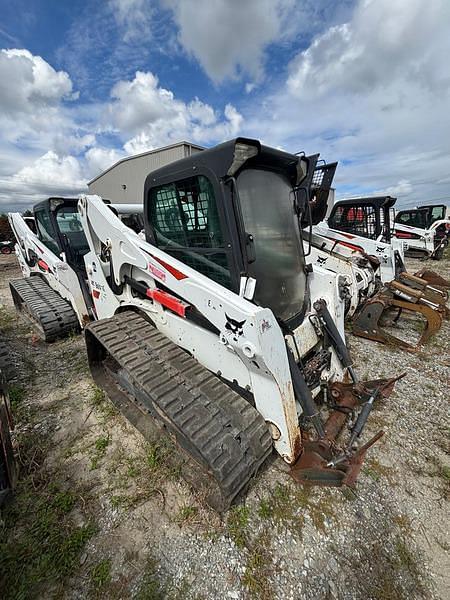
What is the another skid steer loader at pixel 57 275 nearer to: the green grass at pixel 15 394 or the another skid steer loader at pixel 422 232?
the green grass at pixel 15 394

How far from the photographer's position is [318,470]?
1.93 metres

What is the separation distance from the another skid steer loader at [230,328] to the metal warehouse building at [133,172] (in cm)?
1629

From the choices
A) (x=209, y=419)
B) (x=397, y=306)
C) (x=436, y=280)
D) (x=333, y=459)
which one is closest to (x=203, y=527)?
(x=209, y=419)

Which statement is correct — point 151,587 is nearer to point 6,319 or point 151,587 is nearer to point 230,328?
point 230,328

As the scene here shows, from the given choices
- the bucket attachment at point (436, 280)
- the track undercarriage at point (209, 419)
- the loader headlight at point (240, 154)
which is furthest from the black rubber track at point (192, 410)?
the bucket attachment at point (436, 280)

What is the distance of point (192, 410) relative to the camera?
193cm

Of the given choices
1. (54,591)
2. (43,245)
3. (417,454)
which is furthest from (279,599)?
(43,245)

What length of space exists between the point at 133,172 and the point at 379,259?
19979 mm

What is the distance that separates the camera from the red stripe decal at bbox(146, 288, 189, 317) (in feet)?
7.55

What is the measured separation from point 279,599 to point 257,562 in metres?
0.19

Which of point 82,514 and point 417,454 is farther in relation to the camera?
point 417,454

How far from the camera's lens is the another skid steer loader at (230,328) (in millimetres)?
1869

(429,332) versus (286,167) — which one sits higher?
(286,167)

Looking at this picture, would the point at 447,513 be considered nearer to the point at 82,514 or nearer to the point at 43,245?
the point at 82,514
